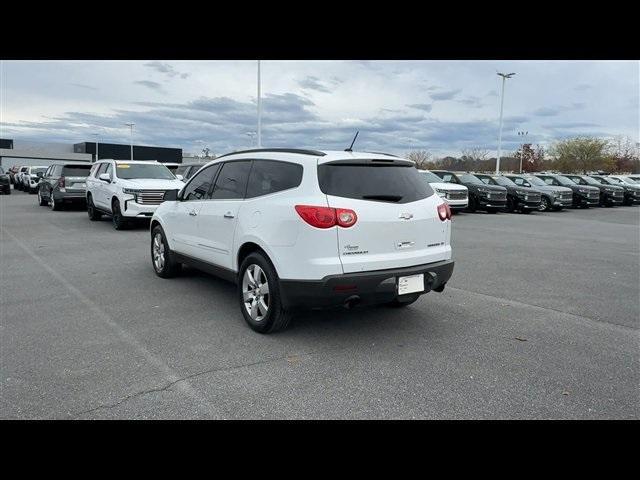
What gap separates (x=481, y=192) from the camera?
20.5 metres

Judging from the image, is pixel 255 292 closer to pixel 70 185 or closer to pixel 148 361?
pixel 148 361

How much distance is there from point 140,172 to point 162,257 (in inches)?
282

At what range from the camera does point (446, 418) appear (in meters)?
3.17

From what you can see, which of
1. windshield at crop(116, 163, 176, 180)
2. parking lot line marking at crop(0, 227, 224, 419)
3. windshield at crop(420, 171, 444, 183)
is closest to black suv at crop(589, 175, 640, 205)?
windshield at crop(420, 171, 444, 183)

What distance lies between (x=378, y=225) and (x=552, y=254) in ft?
22.6

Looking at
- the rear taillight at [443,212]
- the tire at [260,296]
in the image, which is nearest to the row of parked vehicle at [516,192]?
the rear taillight at [443,212]

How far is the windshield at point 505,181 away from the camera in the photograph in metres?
22.0

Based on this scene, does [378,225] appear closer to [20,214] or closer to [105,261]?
[105,261]

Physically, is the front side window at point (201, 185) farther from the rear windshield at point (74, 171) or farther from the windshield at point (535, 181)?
the windshield at point (535, 181)

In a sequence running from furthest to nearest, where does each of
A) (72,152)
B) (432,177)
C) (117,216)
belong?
(72,152) < (432,177) < (117,216)

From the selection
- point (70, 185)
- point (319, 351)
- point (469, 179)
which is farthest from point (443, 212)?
point (469, 179)

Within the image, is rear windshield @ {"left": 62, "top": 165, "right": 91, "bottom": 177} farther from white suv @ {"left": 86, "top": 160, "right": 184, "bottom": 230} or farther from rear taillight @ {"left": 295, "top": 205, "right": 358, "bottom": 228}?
rear taillight @ {"left": 295, "top": 205, "right": 358, "bottom": 228}
